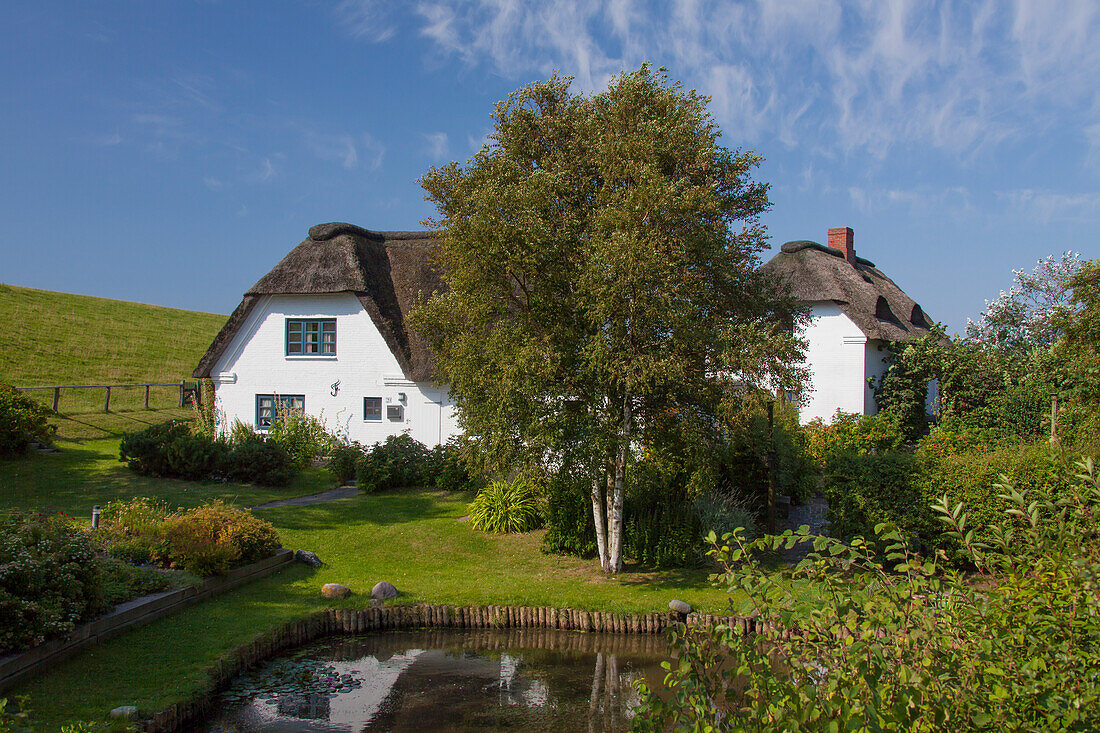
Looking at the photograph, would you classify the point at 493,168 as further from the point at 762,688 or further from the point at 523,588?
the point at 762,688

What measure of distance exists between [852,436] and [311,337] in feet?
53.9

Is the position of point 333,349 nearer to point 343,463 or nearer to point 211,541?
point 343,463

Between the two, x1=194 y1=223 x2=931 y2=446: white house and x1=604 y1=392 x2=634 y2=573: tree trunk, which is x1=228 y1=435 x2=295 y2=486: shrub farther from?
x1=604 y1=392 x2=634 y2=573: tree trunk

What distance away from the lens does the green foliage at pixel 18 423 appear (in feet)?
57.0

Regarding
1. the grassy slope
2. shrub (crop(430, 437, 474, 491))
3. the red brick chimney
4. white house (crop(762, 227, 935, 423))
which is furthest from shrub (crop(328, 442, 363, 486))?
the red brick chimney

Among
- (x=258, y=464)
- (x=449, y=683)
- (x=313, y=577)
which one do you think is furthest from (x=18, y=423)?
(x=449, y=683)

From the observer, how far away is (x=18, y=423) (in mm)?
17516

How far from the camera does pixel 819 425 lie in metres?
21.7

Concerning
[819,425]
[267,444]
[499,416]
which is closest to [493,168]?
[499,416]

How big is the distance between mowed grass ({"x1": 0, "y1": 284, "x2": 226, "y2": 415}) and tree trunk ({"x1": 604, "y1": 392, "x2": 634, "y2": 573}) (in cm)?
2205

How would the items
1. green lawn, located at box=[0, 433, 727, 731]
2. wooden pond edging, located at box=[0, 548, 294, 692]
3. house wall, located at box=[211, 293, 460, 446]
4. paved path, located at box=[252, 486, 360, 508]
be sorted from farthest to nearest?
1. house wall, located at box=[211, 293, 460, 446]
2. paved path, located at box=[252, 486, 360, 508]
3. green lawn, located at box=[0, 433, 727, 731]
4. wooden pond edging, located at box=[0, 548, 294, 692]

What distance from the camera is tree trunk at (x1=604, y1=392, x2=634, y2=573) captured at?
10859 mm

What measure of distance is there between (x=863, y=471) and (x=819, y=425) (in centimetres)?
1054

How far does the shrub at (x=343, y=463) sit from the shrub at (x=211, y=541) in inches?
312
